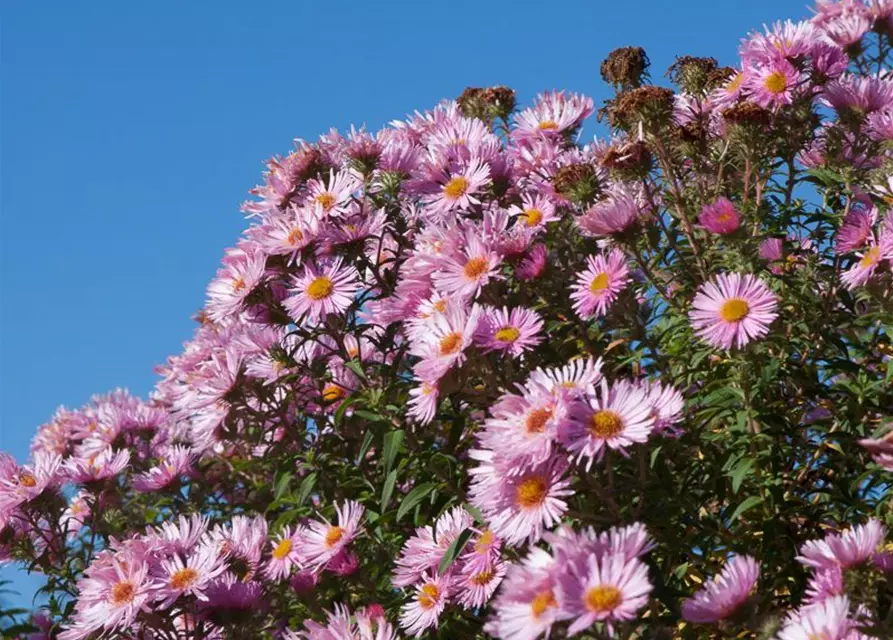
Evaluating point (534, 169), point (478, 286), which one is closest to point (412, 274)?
point (478, 286)

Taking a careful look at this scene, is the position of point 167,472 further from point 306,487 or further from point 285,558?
point 285,558

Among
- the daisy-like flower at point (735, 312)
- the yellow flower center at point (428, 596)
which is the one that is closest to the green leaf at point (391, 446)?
the yellow flower center at point (428, 596)

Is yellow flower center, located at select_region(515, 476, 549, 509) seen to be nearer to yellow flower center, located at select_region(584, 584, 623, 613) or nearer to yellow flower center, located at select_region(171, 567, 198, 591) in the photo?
yellow flower center, located at select_region(584, 584, 623, 613)

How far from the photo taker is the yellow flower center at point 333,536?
385cm

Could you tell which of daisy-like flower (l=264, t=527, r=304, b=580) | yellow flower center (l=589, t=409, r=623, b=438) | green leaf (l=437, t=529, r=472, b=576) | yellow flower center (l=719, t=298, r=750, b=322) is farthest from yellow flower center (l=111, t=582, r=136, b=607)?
yellow flower center (l=719, t=298, r=750, b=322)

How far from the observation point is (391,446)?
3.63 meters

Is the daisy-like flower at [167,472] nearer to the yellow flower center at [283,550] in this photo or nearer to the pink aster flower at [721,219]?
the yellow flower center at [283,550]

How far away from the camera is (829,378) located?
12.9 ft

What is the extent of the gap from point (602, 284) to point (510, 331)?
35 cm

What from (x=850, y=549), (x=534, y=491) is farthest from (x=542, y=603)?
(x=850, y=549)

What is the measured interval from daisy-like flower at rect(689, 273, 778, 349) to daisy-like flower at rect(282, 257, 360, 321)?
104 cm

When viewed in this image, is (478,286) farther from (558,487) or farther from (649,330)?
(558,487)

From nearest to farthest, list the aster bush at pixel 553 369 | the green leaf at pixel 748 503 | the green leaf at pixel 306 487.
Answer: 1. the aster bush at pixel 553 369
2. the green leaf at pixel 748 503
3. the green leaf at pixel 306 487

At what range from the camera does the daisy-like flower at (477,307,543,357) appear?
3.21m
